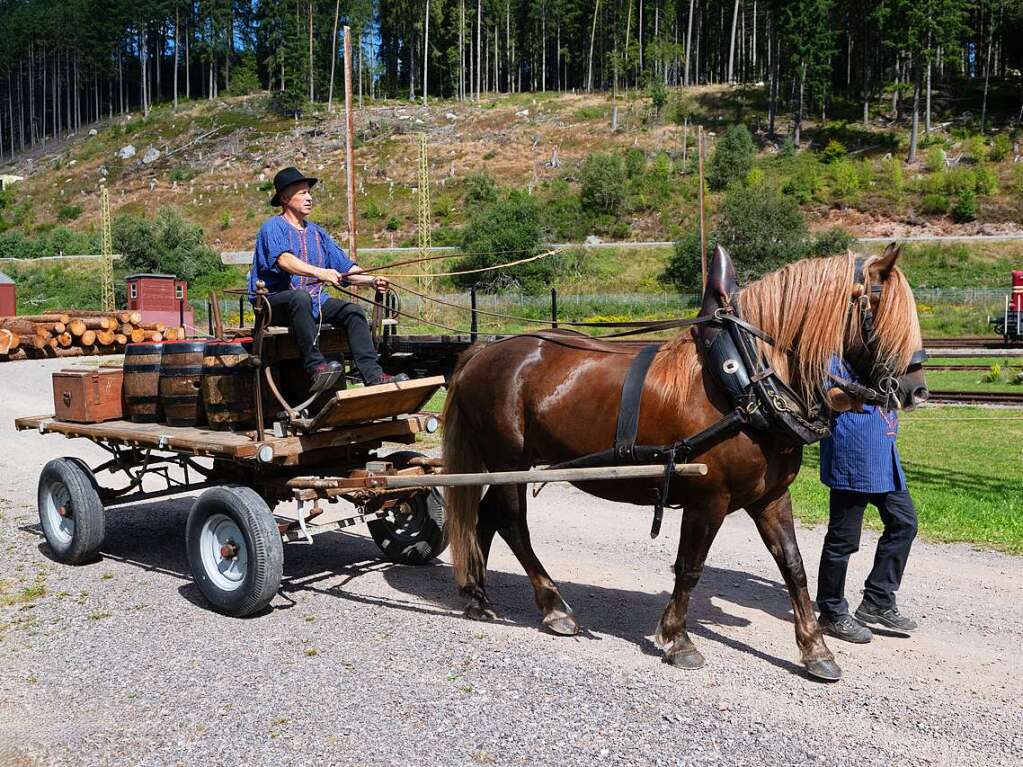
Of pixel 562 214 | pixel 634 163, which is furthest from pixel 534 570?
pixel 634 163

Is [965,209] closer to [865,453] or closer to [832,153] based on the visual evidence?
[832,153]

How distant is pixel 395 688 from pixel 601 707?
42.6 inches

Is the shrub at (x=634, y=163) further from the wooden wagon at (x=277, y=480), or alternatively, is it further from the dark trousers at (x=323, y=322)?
the dark trousers at (x=323, y=322)

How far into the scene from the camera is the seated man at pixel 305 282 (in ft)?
18.4

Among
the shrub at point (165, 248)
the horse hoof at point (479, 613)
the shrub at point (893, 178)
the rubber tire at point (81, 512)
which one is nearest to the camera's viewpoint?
the horse hoof at point (479, 613)

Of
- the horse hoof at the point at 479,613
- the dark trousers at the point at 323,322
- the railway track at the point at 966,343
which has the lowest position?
the horse hoof at the point at 479,613

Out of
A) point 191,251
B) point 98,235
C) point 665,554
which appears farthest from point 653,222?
point 665,554

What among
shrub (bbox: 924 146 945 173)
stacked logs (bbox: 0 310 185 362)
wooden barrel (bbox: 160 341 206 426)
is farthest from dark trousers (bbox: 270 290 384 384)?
shrub (bbox: 924 146 945 173)

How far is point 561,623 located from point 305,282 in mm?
2894

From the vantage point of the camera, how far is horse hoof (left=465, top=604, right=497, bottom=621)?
18.2 ft

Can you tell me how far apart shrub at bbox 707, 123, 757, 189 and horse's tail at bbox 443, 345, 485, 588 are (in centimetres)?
5718

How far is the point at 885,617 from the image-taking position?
518 centimetres

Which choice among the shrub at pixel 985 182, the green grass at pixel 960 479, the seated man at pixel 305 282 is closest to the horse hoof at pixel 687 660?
the seated man at pixel 305 282

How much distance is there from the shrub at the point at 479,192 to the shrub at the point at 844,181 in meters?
23.2
